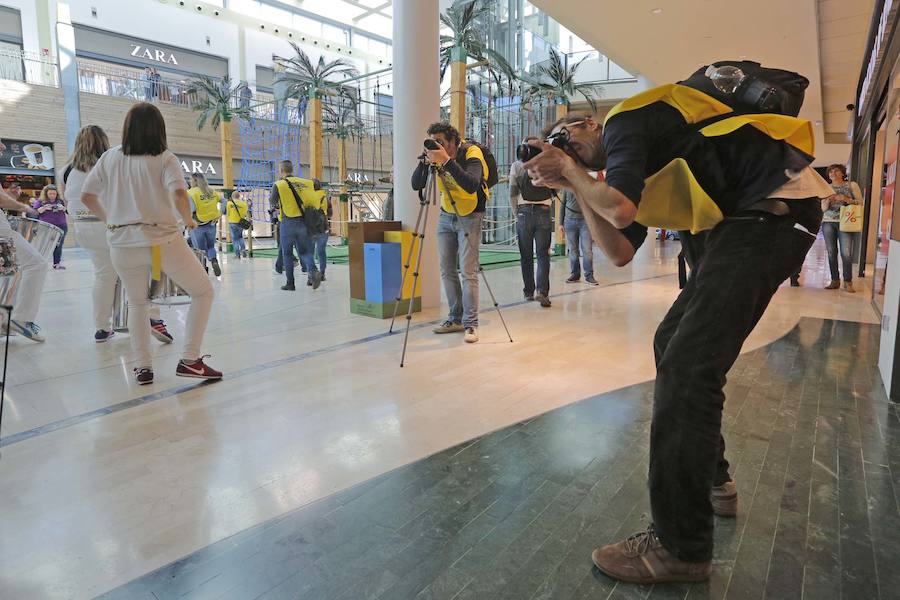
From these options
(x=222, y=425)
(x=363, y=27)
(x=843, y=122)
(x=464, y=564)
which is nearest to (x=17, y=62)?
(x=363, y=27)

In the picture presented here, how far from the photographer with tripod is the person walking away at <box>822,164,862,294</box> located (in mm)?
4656

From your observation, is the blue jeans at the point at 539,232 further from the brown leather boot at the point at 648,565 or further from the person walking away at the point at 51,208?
the person walking away at the point at 51,208

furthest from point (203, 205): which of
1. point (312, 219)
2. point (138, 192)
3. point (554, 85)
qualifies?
point (554, 85)

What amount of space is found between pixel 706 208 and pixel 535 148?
1.47 ft

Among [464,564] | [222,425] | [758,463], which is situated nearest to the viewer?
[464,564]

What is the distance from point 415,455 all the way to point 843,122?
19101 millimetres

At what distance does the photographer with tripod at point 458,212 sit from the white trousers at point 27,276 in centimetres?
284

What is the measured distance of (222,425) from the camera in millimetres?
2602

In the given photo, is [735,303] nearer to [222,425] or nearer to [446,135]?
[222,425]

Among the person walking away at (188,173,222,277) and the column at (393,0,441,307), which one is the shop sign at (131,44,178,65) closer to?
the person walking away at (188,173,222,277)

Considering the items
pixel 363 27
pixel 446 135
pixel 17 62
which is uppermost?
pixel 363 27

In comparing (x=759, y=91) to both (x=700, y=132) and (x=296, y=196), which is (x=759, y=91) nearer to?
(x=700, y=132)

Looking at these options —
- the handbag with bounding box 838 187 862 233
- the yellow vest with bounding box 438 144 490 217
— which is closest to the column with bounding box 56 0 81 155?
the yellow vest with bounding box 438 144 490 217

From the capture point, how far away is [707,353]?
139 cm
